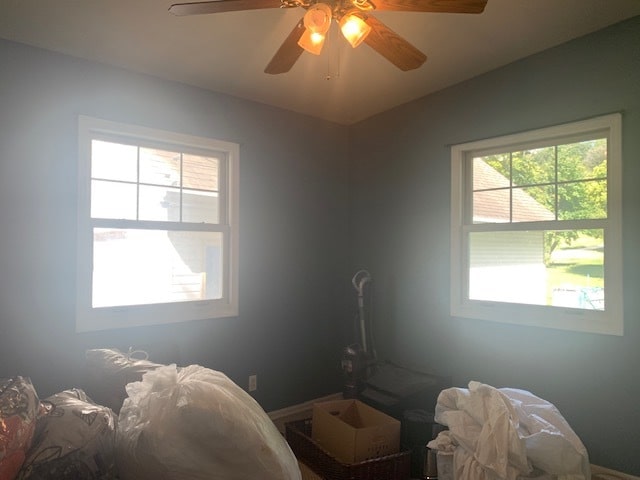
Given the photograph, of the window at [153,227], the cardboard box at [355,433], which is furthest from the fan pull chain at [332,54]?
the cardboard box at [355,433]

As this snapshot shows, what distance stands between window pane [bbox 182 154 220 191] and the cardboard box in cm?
182

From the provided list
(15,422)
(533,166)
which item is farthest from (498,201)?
(15,422)

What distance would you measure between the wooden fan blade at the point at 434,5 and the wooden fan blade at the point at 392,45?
63 mm

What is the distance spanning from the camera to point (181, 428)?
59.6 inches

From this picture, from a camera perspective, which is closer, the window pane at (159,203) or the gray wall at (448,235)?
the gray wall at (448,235)

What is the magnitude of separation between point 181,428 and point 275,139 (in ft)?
8.28

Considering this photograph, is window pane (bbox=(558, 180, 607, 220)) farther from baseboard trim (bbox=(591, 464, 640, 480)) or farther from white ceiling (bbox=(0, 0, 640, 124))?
baseboard trim (bbox=(591, 464, 640, 480))

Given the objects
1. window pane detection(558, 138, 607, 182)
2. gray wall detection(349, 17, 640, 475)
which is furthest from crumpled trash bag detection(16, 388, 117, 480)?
A: window pane detection(558, 138, 607, 182)

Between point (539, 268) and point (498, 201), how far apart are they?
0.54 metres

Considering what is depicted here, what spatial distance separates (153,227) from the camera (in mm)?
2973

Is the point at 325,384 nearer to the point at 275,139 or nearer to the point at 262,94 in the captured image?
the point at 275,139

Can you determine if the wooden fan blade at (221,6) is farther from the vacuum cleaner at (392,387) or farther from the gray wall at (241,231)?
the vacuum cleaner at (392,387)

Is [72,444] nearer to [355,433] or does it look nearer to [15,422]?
[15,422]

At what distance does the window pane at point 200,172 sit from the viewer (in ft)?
10.4
